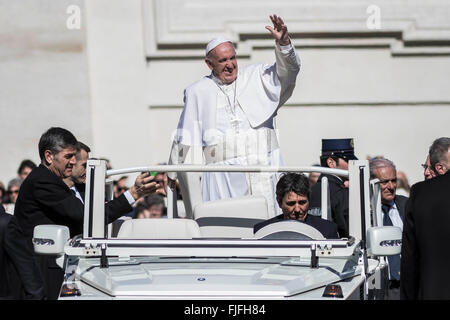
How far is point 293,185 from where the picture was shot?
7992 mm

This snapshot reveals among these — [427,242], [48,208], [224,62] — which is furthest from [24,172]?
[427,242]

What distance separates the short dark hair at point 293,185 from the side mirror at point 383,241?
1032 mm

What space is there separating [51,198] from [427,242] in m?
2.81

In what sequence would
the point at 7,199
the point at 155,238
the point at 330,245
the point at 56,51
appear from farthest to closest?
the point at 56,51
the point at 7,199
the point at 155,238
the point at 330,245

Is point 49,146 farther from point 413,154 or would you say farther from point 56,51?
point 413,154

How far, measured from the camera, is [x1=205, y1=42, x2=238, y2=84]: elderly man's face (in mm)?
9508

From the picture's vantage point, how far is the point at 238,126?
10078 mm

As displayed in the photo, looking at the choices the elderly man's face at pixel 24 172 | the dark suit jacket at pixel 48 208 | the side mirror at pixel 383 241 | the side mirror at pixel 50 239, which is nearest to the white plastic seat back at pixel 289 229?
the side mirror at pixel 383 241

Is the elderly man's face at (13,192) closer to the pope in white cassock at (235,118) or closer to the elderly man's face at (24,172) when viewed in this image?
the elderly man's face at (24,172)

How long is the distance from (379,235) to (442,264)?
47 cm

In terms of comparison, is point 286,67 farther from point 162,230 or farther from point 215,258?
point 215,258

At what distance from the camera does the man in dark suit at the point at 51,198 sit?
8305 mm

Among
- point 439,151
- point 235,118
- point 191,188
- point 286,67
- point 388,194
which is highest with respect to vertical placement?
point 286,67
